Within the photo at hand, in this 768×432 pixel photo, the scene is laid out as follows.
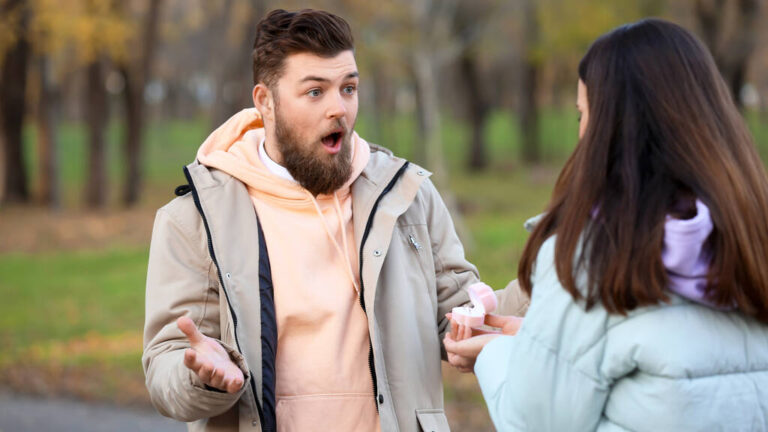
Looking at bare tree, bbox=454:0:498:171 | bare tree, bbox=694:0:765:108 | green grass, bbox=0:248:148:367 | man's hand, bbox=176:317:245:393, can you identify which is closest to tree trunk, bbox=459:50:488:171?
bare tree, bbox=454:0:498:171

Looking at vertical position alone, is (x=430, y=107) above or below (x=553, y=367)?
below

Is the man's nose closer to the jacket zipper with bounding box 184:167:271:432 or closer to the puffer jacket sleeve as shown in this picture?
the jacket zipper with bounding box 184:167:271:432

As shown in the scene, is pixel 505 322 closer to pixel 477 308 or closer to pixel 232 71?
pixel 477 308

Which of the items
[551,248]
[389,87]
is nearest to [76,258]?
[551,248]

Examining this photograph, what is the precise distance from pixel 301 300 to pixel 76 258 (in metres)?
14.4

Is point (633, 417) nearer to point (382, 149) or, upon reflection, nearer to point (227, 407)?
point (227, 407)

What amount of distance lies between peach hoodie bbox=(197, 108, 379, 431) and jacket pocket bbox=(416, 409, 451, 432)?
0.17 m

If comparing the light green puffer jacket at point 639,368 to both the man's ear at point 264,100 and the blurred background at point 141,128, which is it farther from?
the blurred background at point 141,128

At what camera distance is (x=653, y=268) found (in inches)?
88.7

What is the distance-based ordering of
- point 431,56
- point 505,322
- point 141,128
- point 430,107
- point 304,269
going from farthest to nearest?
1. point 141,128
2. point 431,56
3. point 430,107
4. point 304,269
5. point 505,322

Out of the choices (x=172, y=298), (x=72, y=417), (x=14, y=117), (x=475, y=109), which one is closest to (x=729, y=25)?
(x=475, y=109)

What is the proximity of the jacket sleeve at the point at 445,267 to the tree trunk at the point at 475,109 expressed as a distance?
1053 inches

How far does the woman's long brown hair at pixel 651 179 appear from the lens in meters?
2.27

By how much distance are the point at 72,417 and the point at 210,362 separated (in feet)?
18.9
